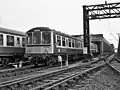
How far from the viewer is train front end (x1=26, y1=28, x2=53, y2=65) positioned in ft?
52.4

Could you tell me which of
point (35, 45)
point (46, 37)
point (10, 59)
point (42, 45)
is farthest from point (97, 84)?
point (10, 59)

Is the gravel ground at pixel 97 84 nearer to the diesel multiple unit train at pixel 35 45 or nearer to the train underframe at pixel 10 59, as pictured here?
the diesel multiple unit train at pixel 35 45

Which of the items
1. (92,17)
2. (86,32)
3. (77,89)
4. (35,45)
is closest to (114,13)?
(92,17)

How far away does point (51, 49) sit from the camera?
1602cm

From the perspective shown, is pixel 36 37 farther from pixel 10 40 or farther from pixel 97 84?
pixel 97 84

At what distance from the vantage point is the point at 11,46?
16922 millimetres

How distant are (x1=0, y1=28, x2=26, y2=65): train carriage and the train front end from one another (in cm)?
189

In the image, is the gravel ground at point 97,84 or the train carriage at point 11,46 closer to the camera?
the gravel ground at point 97,84

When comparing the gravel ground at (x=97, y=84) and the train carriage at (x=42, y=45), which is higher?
the train carriage at (x=42, y=45)

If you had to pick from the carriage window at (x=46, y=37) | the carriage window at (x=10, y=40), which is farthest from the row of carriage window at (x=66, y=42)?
the carriage window at (x=10, y=40)

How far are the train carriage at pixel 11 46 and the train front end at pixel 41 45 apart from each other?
1892 millimetres

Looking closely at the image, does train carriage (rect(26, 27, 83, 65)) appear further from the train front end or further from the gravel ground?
the gravel ground

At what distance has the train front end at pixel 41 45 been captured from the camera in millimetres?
15969

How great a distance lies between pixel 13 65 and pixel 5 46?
2.16 metres
